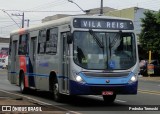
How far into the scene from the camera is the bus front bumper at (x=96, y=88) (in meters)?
15.0

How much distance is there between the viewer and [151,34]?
154ft

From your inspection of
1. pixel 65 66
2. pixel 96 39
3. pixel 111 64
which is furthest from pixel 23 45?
pixel 111 64

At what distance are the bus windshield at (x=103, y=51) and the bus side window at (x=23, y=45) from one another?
5791 mm

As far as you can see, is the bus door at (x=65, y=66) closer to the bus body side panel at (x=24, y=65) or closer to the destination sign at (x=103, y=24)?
the destination sign at (x=103, y=24)

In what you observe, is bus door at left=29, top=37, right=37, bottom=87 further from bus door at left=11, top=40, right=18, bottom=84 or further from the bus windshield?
the bus windshield

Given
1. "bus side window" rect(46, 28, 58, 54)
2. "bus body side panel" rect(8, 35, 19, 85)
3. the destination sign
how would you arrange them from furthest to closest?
"bus body side panel" rect(8, 35, 19, 85), "bus side window" rect(46, 28, 58, 54), the destination sign

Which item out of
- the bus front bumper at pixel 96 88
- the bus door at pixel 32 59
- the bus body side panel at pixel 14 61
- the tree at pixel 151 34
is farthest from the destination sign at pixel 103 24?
the tree at pixel 151 34

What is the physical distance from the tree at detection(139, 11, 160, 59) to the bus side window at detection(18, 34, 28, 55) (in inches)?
1017

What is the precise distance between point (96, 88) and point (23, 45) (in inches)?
275

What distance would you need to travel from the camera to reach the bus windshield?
15.3 metres

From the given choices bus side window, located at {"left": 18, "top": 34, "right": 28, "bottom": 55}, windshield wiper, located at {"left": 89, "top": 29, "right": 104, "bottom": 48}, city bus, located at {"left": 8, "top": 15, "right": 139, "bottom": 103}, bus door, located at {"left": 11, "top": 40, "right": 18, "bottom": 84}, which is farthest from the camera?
bus door, located at {"left": 11, "top": 40, "right": 18, "bottom": 84}

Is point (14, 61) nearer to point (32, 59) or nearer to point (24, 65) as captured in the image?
point (24, 65)

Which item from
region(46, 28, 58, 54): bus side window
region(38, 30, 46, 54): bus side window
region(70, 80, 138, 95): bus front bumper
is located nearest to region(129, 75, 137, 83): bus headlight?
region(70, 80, 138, 95): bus front bumper

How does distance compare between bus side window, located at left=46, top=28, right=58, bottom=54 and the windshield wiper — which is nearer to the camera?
the windshield wiper
